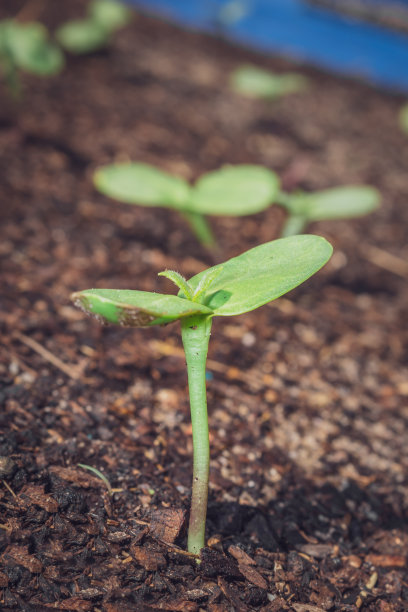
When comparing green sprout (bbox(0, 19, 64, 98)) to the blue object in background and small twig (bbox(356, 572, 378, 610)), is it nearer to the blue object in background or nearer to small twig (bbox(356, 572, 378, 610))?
the blue object in background

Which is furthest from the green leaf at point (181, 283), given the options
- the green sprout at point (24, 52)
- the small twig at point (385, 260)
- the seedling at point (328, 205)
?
the green sprout at point (24, 52)

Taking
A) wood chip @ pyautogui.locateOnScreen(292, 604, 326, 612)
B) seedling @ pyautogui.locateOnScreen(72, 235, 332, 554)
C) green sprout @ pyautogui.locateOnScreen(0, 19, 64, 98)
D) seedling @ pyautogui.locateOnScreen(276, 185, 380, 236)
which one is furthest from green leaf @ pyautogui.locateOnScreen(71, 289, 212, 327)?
green sprout @ pyautogui.locateOnScreen(0, 19, 64, 98)

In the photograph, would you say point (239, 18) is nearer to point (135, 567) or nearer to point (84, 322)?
point (84, 322)

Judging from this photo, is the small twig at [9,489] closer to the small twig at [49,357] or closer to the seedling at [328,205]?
the small twig at [49,357]

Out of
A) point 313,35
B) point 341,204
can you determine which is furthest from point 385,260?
point 313,35

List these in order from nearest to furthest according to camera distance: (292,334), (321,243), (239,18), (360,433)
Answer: (321,243), (360,433), (292,334), (239,18)

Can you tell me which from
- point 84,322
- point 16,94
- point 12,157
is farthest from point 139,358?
point 16,94
